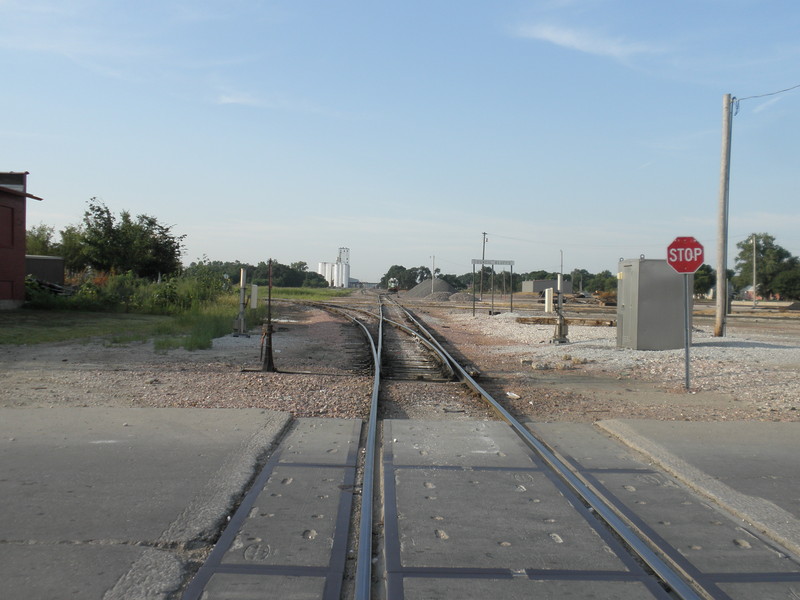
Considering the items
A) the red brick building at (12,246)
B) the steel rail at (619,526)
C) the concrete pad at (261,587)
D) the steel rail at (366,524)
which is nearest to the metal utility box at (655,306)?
the steel rail at (619,526)

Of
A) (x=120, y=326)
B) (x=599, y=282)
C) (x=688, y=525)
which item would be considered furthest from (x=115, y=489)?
(x=599, y=282)

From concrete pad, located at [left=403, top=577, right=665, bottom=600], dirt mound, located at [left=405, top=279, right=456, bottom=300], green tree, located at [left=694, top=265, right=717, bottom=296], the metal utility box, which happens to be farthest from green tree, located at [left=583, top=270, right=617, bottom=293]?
concrete pad, located at [left=403, top=577, right=665, bottom=600]

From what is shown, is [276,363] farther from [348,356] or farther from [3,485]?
[3,485]

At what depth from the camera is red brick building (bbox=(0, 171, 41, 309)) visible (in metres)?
28.2

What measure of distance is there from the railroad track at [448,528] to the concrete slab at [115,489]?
0.32 metres

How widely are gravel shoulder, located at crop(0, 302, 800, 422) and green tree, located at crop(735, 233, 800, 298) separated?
96364 millimetres

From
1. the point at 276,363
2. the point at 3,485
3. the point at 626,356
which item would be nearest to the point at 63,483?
the point at 3,485

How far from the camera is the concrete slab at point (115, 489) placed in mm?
4188

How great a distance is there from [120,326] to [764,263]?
10533cm

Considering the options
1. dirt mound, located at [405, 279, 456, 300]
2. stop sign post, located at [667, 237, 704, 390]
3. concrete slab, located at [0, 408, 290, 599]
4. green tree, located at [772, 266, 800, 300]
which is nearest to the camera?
concrete slab, located at [0, 408, 290, 599]

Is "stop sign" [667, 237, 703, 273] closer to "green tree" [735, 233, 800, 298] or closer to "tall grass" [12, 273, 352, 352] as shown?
"tall grass" [12, 273, 352, 352]

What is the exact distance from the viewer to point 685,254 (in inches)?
465

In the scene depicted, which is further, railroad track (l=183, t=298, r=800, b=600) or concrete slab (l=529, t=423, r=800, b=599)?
concrete slab (l=529, t=423, r=800, b=599)

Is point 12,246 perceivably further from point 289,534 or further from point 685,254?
point 289,534
